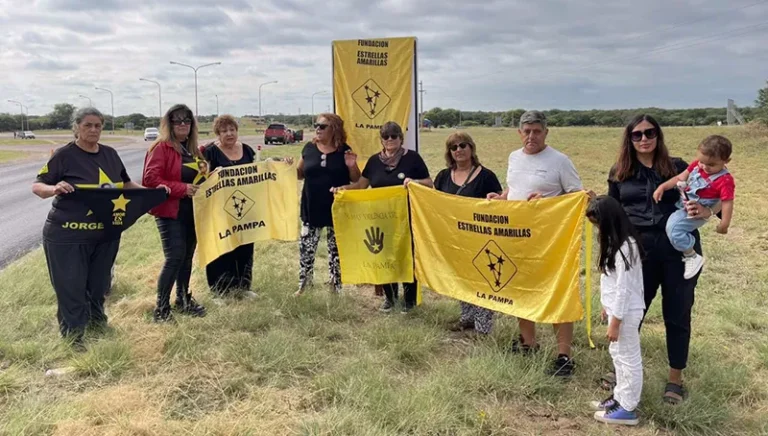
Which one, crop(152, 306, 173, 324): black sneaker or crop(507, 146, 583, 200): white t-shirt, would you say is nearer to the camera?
crop(507, 146, 583, 200): white t-shirt

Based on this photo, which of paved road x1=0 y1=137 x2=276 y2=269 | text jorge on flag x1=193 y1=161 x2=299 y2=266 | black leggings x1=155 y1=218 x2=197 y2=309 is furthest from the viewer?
paved road x1=0 y1=137 x2=276 y2=269

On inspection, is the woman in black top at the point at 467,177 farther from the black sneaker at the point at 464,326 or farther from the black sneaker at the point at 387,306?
the black sneaker at the point at 387,306

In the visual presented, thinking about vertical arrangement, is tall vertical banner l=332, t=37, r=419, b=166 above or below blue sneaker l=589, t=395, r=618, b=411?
above

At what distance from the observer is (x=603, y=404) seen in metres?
3.71

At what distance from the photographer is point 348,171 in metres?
5.80

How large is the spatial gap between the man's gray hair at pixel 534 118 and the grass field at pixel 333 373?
182 cm

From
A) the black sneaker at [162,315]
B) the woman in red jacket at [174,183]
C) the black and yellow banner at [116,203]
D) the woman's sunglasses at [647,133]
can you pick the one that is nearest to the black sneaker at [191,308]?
the woman in red jacket at [174,183]

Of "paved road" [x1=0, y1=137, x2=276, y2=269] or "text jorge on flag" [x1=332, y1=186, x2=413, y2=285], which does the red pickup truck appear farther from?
"text jorge on flag" [x1=332, y1=186, x2=413, y2=285]

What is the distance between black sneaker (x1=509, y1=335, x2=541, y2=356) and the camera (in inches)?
177

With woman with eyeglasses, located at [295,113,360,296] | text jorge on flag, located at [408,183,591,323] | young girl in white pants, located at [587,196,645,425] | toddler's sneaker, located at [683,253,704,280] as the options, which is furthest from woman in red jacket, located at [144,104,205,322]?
toddler's sneaker, located at [683,253,704,280]

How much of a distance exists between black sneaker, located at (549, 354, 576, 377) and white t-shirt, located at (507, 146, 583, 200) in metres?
1.29

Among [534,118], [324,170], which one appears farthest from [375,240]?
[534,118]

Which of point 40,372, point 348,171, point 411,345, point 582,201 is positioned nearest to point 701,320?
point 582,201

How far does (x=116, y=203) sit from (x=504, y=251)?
332cm
